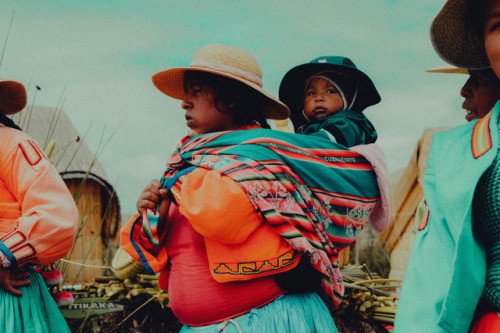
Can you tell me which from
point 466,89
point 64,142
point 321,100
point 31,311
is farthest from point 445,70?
point 64,142

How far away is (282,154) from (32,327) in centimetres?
149

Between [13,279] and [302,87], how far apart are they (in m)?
1.86

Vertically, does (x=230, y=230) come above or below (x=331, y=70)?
below

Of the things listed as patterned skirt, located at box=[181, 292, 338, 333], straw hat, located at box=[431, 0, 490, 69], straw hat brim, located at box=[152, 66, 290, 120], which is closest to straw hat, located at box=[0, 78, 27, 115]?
straw hat brim, located at box=[152, 66, 290, 120]

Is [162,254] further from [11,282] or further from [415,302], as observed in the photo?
[415,302]

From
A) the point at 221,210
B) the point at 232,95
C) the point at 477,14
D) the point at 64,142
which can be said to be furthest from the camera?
the point at 64,142

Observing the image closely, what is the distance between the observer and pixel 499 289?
1.33 meters

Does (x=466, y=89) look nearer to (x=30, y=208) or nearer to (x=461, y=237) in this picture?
(x=461, y=237)

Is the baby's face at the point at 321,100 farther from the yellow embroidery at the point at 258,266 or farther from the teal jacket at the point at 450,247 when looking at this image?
the teal jacket at the point at 450,247

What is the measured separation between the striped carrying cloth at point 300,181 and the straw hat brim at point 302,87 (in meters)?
0.55

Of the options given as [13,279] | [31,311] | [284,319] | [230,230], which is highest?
[230,230]

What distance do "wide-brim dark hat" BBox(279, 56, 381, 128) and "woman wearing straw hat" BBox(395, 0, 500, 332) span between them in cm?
119

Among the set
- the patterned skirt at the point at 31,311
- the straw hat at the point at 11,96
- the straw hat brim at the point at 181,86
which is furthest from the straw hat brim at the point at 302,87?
the patterned skirt at the point at 31,311

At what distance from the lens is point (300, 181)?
86.7 inches
